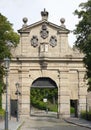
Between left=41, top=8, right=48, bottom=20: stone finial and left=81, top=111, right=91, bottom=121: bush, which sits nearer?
left=81, top=111, right=91, bottom=121: bush

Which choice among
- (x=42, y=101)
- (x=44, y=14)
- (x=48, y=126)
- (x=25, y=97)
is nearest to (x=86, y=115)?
(x=25, y=97)

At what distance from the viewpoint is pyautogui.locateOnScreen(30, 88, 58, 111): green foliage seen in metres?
106

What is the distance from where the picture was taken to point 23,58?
60.1 meters

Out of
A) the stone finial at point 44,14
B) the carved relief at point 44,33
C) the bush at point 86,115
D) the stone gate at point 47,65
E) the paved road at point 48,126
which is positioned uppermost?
the stone finial at point 44,14

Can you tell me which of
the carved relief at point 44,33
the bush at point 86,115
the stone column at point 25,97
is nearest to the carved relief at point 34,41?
the carved relief at point 44,33

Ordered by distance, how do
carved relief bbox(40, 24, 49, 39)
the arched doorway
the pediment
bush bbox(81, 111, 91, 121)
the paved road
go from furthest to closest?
the arched doorway → carved relief bbox(40, 24, 49, 39) → the pediment → bush bbox(81, 111, 91, 121) → the paved road

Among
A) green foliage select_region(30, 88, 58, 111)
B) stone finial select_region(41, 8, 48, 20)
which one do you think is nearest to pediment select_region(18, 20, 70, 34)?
stone finial select_region(41, 8, 48, 20)

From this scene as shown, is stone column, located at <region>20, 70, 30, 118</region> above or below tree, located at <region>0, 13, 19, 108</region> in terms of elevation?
below

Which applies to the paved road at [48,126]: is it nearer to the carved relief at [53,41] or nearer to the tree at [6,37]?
the tree at [6,37]

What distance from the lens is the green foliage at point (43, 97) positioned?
10625cm

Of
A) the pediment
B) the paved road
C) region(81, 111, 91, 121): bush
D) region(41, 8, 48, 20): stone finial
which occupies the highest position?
region(41, 8, 48, 20): stone finial

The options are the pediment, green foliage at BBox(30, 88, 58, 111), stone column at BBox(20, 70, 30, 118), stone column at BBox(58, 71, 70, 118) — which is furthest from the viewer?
green foliage at BBox(30, 88, 58, 111)

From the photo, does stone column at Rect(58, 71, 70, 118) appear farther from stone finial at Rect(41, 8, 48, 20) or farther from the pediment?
stone finial at Rect(41, 8, 48, 20)

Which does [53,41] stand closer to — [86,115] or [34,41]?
[34,41]
